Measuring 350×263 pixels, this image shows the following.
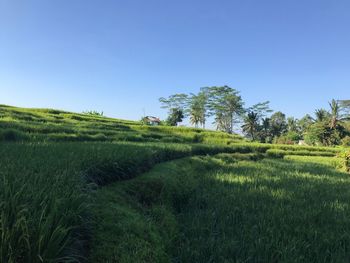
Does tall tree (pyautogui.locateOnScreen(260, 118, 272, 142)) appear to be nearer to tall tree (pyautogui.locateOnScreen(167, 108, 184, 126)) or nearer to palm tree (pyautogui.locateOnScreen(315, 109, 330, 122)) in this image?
palm tree (pyautogui.locateOnScreen(315, 109, 330, 122))

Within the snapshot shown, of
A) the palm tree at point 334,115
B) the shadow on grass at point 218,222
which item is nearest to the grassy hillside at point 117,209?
the shadow on grass at point 218,222

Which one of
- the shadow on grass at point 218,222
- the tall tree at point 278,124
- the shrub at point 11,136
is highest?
the tall tree at point 278,124

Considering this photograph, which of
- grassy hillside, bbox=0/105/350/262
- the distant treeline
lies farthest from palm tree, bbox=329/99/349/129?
grassy hillside, bbox=0/105/350/262

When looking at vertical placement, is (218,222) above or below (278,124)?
below

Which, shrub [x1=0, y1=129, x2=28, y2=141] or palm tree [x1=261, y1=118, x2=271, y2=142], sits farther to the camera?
palm tree [x1=261, y1=118, x2=271, y2=142]

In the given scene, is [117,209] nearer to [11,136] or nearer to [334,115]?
[11,136]

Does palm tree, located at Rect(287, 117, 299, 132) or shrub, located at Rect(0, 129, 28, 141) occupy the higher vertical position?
palm tree, located at Rect(287, 117, 299, 132)

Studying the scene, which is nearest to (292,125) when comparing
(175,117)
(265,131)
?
(265,131)

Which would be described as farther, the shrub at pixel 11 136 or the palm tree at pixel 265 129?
the palm tree at pixel 265 129

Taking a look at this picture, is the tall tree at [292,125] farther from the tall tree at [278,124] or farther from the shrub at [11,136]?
the shrub at [11,136]

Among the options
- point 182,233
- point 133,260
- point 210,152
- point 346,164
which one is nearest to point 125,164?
point 182,233

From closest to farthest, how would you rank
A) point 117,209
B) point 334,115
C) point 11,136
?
point 117,209 < point 11,136 < point 334,115

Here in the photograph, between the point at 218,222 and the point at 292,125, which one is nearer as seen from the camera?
the point at 218,222

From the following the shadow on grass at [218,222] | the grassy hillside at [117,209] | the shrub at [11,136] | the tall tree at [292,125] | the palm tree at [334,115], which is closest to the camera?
the grassy hillside at [117,209]
